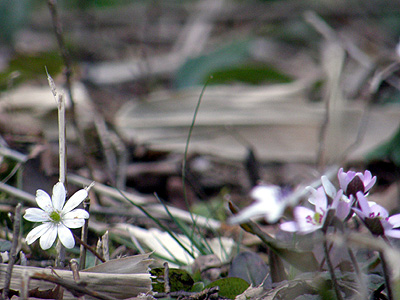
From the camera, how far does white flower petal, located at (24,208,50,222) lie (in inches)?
35.1

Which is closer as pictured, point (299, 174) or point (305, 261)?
point (305, 261)

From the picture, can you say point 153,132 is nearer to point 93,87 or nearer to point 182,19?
point 93,87

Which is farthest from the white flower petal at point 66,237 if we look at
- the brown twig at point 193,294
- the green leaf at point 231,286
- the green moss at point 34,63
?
the green moss at point 34,63

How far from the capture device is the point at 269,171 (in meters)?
2.41

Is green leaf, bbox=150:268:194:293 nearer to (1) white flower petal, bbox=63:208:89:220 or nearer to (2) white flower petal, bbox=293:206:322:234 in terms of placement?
(1) white flower petal, bbox=63:208:89:220

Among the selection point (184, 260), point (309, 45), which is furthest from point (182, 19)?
point (184, 260)

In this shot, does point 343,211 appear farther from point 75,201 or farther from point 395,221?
point 75,201

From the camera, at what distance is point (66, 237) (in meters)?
0.87

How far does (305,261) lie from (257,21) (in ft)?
12.8

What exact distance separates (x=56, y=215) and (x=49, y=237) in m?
0.05

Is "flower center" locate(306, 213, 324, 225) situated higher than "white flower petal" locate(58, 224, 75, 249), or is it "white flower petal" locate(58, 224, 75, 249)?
"white flower petal" locate(58, 224, 75, 249)

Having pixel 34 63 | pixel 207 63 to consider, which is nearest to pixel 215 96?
pixel 207 63

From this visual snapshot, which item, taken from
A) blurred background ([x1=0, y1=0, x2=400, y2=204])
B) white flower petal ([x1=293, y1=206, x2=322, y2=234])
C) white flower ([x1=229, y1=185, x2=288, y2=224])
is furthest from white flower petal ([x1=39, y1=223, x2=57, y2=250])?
blurred background ([x1=0, y1=0, x2=400, y2=204])

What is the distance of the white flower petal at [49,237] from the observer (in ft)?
2.85
